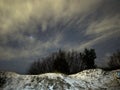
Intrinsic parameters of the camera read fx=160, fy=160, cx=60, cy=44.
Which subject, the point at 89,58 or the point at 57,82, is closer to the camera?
the point at 57,82

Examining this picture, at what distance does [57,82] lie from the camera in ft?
67.3

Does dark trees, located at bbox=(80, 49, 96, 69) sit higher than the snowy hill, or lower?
higher

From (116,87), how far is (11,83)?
14.2 m

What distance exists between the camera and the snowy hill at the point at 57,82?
66.0 ft

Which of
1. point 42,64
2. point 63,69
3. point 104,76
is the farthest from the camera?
point 42,64

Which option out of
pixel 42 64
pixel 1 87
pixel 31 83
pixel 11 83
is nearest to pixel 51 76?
pixel 31 83

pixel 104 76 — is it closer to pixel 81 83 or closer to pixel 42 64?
pixel 81 83

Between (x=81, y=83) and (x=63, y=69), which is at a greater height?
(x=63, y=69)

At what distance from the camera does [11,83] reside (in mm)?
22094

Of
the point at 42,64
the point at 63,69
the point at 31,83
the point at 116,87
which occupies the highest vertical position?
the point at 42,64

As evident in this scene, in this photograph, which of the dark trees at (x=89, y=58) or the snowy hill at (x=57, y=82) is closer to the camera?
the snowy hill at (x=57, y=82)

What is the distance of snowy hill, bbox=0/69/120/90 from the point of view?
20.1 meters

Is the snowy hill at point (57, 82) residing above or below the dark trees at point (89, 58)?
below

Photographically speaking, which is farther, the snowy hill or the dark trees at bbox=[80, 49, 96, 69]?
the dark trees at bbox=[80, 49, 96, 69]
